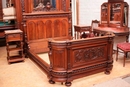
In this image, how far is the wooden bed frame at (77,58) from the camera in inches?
116

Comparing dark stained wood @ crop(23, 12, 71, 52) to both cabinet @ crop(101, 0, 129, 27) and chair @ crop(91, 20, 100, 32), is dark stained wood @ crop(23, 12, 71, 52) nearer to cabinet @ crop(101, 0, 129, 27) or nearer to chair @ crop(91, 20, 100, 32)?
chair @ crop(91, 20, 100, 32)

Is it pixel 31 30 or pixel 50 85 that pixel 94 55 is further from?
pixel 31 30

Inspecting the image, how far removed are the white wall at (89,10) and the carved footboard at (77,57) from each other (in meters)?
2.47

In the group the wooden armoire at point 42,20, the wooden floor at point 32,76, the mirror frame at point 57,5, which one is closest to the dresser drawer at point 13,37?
the wooden armoire at point 42,20

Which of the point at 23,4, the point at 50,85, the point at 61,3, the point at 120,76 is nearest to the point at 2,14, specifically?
the point at 23,4

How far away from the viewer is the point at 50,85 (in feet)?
10.0

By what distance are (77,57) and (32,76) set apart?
1124mm

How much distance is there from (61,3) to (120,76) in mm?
2943

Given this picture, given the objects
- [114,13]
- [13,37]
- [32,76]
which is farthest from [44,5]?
[32,76]

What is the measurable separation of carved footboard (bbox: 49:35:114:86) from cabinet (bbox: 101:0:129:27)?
1.40 metres

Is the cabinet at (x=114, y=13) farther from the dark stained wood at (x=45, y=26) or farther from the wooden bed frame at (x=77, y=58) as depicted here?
the wooden bed frame at (x=77, y=58)

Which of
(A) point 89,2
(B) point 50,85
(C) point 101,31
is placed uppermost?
(A) point 89,2

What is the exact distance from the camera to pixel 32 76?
3488 mm

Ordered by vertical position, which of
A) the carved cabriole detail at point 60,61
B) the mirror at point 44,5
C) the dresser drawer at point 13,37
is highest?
the mirror at point 44,5
